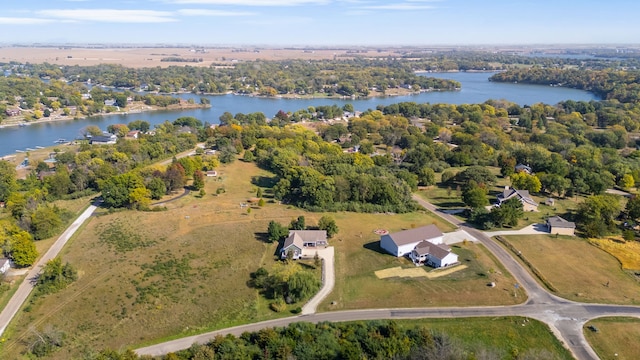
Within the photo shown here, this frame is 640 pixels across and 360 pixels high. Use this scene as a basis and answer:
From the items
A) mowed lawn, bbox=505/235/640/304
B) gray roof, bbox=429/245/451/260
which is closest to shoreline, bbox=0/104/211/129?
gray roof, bbox=429/245/451/260

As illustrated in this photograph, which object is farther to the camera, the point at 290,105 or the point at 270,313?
the point at 290,105

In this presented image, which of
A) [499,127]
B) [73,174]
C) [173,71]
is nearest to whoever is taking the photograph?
[73,174]

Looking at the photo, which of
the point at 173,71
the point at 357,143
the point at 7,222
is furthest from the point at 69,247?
the point at 173,71

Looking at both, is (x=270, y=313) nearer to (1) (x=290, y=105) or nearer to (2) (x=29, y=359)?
(2) (x=29, y=359)

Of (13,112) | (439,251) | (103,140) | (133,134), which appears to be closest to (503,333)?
(439,251)

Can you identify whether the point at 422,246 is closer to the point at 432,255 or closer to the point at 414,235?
the point at 432,255

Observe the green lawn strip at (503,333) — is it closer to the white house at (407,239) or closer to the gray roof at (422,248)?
the gray roof at (422,248)
